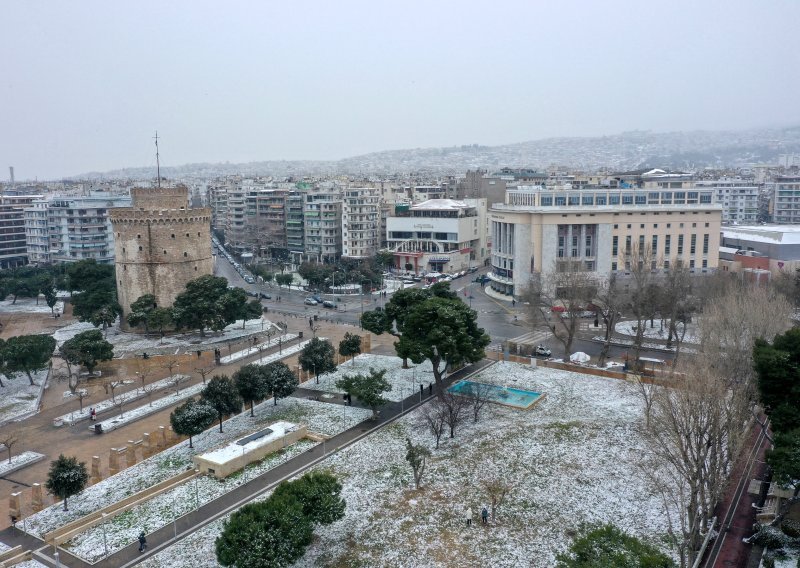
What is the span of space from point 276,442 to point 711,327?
19479 mm

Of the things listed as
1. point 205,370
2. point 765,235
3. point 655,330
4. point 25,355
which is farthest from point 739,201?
point 25,355

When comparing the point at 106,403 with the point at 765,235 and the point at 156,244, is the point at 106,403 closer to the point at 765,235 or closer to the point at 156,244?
the point at 156,244

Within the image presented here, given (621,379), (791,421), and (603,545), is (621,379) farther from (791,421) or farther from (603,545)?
(603,545)

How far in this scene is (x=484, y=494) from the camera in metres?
22.0

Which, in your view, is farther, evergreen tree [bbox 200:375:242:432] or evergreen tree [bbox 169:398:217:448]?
evergreen tree [bbox 200:375:242:432]

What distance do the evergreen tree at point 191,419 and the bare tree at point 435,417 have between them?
360 inches

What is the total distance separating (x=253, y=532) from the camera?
53.1 ft

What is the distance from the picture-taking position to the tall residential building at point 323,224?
272ft

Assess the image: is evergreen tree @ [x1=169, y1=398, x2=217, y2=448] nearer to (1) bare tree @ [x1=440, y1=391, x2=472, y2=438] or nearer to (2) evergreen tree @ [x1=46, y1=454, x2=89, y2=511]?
(2) evergreen tree @ [x1=46, y1=454, x2=89, y2=511]

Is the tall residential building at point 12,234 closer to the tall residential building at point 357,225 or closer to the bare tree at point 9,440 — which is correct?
the tall residential building at point 357,225

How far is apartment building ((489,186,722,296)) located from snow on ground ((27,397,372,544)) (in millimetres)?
29987

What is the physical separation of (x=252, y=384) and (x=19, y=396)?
587 inches

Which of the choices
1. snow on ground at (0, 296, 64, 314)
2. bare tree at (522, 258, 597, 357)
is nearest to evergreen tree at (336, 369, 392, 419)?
bare tree at (522, 258, 597, 357)

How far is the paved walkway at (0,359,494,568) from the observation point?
18.7m
